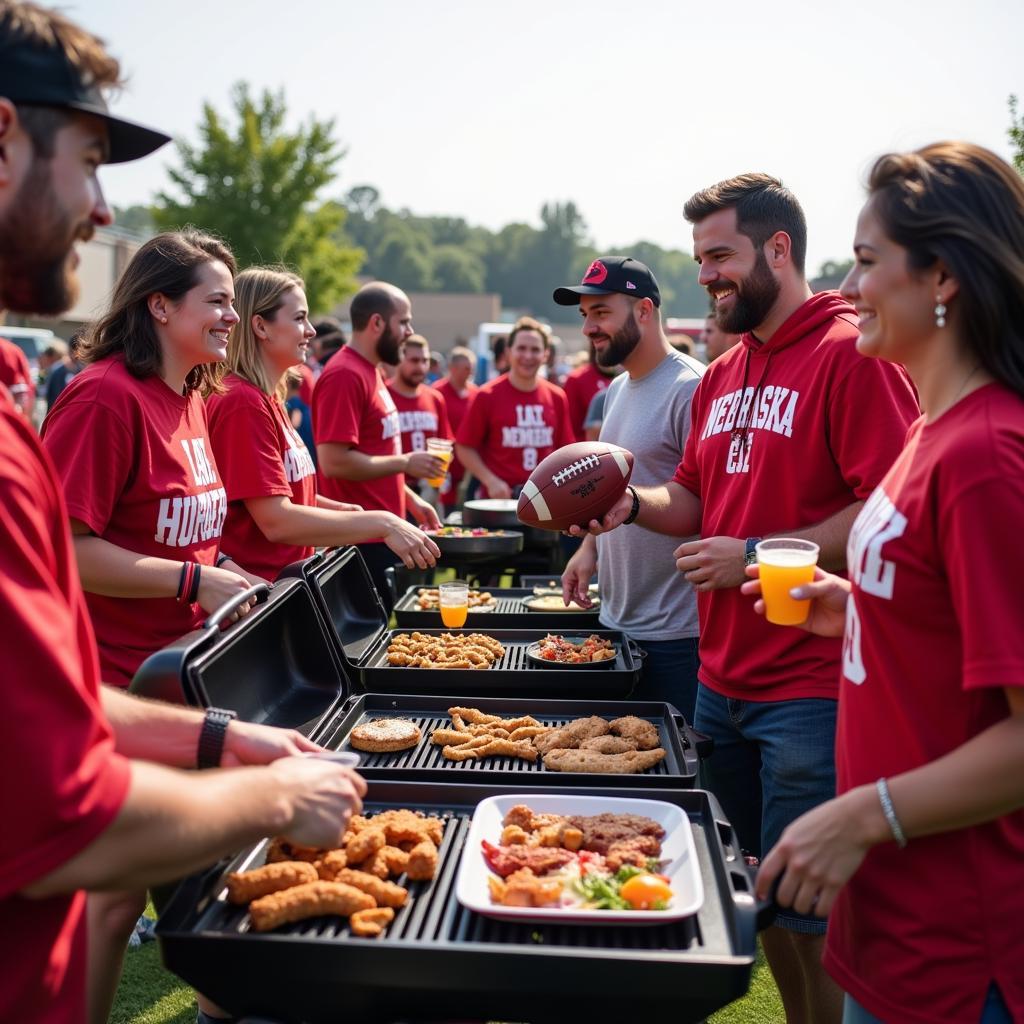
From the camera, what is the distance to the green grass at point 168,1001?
11.9 ft

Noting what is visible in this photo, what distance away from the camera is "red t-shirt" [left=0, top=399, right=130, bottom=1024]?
1295 mm

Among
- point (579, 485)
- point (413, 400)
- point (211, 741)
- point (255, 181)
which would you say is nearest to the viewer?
point (211, 741)

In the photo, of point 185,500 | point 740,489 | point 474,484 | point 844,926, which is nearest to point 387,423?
point 185,500

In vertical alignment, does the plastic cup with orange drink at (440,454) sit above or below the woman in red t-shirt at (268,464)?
below

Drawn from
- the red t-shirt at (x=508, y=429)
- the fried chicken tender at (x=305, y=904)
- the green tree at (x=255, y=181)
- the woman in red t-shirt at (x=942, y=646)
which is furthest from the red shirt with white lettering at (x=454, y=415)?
the green tree at (x=255, y=181)

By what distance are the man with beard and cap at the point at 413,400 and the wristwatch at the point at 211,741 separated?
7.12 metres

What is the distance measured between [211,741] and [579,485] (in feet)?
6.60

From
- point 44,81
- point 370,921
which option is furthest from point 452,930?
point 44,81

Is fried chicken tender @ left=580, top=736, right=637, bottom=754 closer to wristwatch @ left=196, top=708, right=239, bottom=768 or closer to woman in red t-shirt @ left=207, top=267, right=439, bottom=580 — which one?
wristwatch @ left=196, top=708, right=239, bottom=768

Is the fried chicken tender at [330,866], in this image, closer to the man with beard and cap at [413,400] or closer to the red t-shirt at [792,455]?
the red t-shirt at [792,455]

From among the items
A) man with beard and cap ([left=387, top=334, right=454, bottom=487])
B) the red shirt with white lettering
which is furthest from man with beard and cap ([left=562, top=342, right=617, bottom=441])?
man with beard and cap ([left=387, top=334, right=454, bottom=487])

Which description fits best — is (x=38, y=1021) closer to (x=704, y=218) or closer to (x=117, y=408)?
(x=117, y=408)

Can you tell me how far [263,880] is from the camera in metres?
2.02

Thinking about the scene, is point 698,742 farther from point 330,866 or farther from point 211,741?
point 211,741
